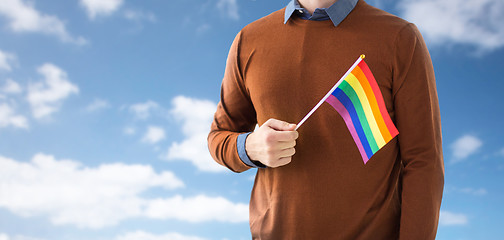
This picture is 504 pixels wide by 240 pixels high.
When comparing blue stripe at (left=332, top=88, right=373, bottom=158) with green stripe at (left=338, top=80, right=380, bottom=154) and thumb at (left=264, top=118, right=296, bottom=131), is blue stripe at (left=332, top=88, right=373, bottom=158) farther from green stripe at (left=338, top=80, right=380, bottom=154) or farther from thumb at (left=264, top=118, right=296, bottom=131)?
thumb at (left=264, top=118, right=296, bottom=131)

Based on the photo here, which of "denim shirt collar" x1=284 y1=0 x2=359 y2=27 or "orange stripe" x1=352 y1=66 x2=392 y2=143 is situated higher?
"denim shirt collar" x1=284 y1=0 x2=359 y2=27

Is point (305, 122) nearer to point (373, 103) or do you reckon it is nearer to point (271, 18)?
point (373, 103)

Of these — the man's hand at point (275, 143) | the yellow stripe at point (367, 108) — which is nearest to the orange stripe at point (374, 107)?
the yellow stripe at point (367, 108)

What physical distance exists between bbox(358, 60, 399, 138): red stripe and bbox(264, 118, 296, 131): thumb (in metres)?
0.32

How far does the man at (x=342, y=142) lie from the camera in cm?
180

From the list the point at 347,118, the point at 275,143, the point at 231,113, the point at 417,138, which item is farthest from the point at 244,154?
the point at 417,138

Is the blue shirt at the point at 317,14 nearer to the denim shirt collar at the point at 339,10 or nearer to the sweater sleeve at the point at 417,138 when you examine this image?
the denim shirt collar at the point at 339,10

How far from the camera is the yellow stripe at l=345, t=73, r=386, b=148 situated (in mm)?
1725

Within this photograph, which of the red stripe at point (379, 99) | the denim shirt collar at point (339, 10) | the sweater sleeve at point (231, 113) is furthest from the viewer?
the sweater sleeve at point (231, 113)

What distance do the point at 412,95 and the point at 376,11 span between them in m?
0.39

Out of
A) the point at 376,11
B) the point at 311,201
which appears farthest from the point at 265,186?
the point at 376,11

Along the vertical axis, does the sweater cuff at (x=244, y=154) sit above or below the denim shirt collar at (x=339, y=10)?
below

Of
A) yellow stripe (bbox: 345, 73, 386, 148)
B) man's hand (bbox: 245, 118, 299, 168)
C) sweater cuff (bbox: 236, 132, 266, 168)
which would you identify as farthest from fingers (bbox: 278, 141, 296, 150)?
yellow stripe (bbox: 345, 73, 386, 148)

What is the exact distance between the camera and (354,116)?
5.82 ft
